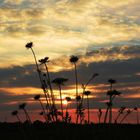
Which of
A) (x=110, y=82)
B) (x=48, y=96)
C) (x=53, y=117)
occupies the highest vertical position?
(x=110, y=82)

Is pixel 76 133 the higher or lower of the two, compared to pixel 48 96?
lower

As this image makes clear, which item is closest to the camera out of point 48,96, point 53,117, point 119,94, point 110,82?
point 53,117

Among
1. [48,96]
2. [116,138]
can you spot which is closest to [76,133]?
[116,138]

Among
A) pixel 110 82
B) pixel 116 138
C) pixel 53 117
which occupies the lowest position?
pixel 116 138

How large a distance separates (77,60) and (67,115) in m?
2.44

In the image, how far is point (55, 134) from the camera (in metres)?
9.00

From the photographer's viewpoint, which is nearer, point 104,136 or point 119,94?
point 104,136

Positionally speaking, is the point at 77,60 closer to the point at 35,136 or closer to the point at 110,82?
the point at 110,82

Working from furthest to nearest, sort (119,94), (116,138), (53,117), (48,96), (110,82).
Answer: (110,82), (119,94), (48,96), (53,117), (116,138)

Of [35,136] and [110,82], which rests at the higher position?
[110,82]

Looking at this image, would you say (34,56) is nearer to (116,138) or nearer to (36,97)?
(36,97)

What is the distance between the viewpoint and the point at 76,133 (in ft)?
28.8

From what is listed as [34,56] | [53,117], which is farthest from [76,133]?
[34,56]

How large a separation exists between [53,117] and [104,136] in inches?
78.1
